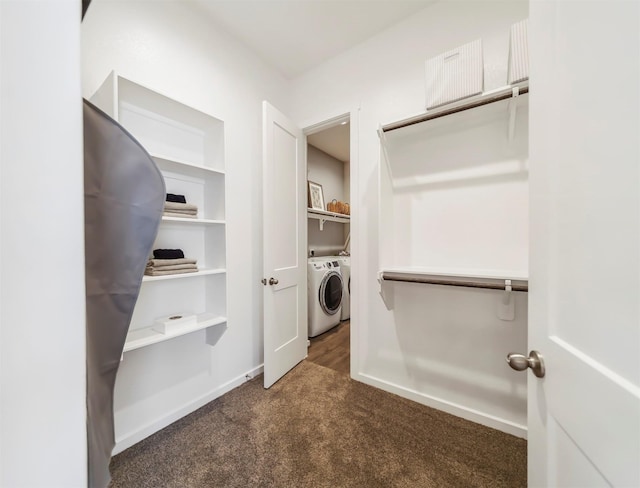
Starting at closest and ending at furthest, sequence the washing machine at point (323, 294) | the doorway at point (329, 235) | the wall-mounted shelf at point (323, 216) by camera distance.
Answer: the doorway at point (329, 235)
the washing machine at point (323, 294)
the wall-mounted shelf at point (323, 216)

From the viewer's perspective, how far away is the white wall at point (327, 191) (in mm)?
3959

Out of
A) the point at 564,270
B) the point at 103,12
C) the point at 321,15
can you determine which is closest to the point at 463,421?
the point at 564,270

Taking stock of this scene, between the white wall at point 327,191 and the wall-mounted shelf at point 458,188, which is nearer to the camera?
the wall-mounted shelf at point 458,188

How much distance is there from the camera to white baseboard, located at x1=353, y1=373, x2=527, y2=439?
4.99 feet

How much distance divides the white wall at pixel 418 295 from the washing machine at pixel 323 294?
3.19ft

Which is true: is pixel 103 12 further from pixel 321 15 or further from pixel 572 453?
pixel 572 453

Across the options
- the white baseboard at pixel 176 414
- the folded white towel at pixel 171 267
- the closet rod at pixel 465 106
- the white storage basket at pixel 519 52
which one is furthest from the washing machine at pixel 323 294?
the white storage basket at pixel 519 52

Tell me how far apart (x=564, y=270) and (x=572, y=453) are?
0.39m

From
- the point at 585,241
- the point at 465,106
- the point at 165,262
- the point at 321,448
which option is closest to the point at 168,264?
the point at 165,262

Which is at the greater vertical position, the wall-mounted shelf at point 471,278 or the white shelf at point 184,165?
the white shelf at point 184,165

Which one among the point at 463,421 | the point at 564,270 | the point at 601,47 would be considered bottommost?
the point at 463,421

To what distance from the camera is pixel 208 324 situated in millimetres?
1642

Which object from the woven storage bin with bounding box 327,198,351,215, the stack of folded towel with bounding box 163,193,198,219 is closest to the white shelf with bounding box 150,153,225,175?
the stack of folded towel with bounding box 163,193,198,219

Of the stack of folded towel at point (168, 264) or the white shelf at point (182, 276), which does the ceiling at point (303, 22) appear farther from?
the white shelf at point (182, 276)
